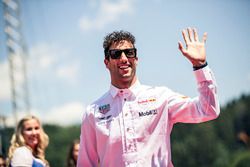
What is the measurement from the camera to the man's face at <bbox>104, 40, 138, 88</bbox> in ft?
14.2

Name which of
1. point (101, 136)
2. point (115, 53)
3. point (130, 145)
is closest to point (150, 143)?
point (130, 145)

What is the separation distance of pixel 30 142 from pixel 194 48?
3362 mm

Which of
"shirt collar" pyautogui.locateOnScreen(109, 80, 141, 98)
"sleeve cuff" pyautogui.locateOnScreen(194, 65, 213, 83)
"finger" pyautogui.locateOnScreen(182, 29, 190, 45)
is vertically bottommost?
"shirt collar" pyautogui.locateOnScreen(109, 80, 141, 98)

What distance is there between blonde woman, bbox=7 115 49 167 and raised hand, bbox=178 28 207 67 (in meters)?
2.94

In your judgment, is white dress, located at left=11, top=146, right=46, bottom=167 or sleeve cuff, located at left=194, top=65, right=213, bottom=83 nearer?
sleeve cuff, located at left=194, top=65, right=213, bottom=83

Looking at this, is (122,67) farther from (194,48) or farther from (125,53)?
(194,48)

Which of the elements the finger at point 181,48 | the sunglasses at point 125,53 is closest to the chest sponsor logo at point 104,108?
the sunglasses at point 125,53

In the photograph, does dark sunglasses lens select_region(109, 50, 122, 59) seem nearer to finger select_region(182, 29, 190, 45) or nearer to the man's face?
the man's face

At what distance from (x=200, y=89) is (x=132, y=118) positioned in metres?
0.71

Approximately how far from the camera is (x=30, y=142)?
6.55 metres

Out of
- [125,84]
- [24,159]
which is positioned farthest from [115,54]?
[24,159]

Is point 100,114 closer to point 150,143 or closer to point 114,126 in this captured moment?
point 114,126

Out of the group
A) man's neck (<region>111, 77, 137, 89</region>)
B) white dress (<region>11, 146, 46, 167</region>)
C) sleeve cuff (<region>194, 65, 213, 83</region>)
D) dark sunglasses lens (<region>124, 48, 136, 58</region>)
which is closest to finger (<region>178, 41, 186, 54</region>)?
sleeve cuff (<region>194, 65, 213, 83</region>)

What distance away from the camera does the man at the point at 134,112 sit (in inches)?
156
